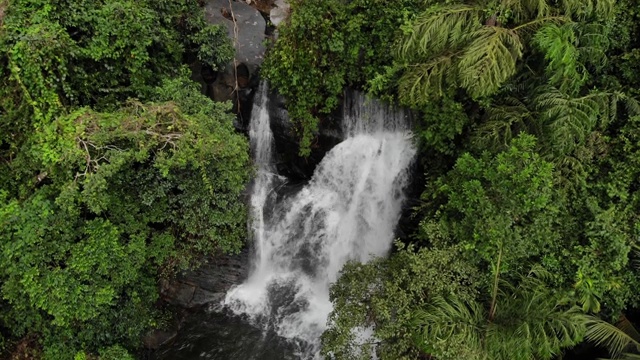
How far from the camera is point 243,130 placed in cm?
959

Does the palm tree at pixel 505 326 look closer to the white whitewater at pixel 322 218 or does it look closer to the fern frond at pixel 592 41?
the white whitewater at pixel 322 218

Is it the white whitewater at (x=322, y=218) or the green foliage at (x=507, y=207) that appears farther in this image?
the white whitewater at (x=322, y=218)

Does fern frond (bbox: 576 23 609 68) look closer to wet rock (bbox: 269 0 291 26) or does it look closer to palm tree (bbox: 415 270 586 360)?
palm tree (bbox: 415 270 586 360)

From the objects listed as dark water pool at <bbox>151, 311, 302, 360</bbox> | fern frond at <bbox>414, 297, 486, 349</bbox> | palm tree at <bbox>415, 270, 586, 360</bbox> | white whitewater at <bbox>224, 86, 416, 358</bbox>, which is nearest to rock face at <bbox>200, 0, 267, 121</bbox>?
white whitewater at <bbox>224, 86, 416, 358</bbox>

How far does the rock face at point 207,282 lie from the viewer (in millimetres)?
9344

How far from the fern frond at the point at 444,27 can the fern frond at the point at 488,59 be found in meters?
0.27

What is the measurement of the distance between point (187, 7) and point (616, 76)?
26.0 ft

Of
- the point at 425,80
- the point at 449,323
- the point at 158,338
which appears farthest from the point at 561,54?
the point at 158,338

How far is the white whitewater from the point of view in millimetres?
9000

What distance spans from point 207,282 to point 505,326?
639cm

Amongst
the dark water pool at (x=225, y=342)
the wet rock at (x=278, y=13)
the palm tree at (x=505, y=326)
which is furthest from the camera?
the wet rock at (x=278, y=13)

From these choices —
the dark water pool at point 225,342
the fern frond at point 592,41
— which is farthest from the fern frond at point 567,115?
the dark water pool at point 225,342

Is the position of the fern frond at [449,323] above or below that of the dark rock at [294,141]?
below

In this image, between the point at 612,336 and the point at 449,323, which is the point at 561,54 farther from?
the point at 612,336
